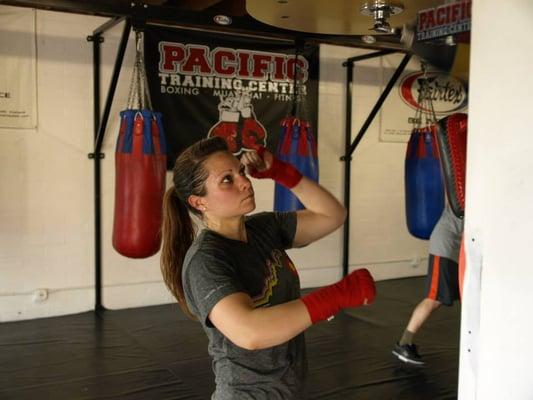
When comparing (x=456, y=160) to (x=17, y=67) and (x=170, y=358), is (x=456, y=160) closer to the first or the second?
(x=170, y=358)

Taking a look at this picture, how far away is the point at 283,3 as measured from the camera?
7.63 ft

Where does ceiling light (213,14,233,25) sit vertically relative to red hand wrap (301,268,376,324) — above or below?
above

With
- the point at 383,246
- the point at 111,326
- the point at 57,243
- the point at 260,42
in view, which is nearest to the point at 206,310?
the point at 111,326

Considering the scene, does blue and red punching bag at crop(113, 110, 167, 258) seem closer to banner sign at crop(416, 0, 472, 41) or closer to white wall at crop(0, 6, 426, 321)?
white wall at crop(0, 6, 426, 321)

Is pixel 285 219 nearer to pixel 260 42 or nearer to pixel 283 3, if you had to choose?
pixel 283 3

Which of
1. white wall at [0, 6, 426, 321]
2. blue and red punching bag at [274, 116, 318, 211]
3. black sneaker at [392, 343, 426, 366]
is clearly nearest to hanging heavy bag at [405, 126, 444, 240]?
blue and red punching bag at [274, 116, 318, 211]

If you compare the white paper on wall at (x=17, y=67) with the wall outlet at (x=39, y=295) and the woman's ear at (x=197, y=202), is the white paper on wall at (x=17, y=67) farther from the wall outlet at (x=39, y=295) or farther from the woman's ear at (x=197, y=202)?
the woman's ear at (x=197, y=202)

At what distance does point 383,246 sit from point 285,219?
4.27 meters

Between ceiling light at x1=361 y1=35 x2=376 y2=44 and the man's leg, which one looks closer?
the man's leg

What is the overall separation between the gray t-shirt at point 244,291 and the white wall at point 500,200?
0.53 meters

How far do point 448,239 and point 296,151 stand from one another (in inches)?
46.5

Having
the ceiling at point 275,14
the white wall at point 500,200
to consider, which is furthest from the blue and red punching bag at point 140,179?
the white wall at point 500,200

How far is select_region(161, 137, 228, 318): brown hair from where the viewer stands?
1.41 meters

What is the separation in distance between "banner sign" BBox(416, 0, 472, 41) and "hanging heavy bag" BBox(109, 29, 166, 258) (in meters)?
2.38
